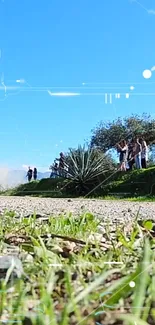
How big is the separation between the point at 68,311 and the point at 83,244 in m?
0.15

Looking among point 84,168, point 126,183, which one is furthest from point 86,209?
point 126,183

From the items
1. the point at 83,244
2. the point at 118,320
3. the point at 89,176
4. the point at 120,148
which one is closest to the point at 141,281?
the point at 118,320

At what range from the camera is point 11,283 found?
115 mm

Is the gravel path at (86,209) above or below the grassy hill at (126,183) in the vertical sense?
below

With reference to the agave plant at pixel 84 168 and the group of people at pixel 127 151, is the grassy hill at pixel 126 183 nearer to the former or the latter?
the agave plant at pixel 84 168

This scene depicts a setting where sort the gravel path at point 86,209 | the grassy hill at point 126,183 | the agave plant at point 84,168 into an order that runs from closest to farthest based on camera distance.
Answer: the gravel path at point 86,209, the agave plant at point 84,168, the grassy hill at point 126,183

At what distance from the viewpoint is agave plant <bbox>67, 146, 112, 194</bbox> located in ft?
3.77

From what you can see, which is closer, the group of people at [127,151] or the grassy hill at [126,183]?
the group of people at [127,151]

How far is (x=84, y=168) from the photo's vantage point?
1298mm

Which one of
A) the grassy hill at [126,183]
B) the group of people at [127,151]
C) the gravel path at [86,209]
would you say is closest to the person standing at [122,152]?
the group of people at [127,151]

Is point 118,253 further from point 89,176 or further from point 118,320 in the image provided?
point 89,176

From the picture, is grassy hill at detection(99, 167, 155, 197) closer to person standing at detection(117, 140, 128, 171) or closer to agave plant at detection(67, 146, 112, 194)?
agave plant at detection(67, 146, 112, 194)

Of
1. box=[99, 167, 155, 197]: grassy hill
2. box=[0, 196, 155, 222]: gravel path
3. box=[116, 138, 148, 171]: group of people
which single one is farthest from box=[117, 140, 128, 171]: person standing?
box=[99, 167, 155, 197]: grassy hill

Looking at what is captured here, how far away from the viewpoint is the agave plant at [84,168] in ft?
3.77
